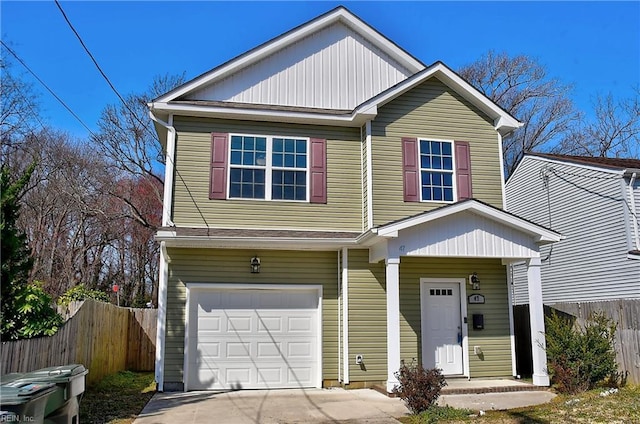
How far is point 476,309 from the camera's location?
11078 mm

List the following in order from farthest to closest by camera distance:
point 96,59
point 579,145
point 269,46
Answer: point 579,145
point 269,46
point 96,59

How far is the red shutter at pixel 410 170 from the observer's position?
11094mm

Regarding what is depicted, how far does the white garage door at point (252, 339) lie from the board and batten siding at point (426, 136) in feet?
8.69

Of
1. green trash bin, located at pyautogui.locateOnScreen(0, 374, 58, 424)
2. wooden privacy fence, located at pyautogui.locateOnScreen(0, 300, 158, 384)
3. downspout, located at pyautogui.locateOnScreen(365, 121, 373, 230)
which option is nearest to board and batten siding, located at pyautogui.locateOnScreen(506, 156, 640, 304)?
downspout, located at pyautogui.locateOnScreen(365, 121, 373, 230)

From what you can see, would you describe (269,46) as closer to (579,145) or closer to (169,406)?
(169,406)

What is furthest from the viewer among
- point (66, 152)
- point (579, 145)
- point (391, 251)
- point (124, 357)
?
point (579, 145)

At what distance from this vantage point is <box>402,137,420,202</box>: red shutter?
36.4 ft

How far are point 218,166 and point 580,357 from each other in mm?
7670

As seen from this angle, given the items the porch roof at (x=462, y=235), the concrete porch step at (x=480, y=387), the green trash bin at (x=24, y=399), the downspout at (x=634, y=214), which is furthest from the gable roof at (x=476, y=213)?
the green trash bin at (x=24, y=399)

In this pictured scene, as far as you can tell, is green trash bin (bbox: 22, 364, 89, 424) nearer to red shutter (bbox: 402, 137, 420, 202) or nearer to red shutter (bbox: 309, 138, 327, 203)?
red shutter (bbox: 309, 138, 327, 203)

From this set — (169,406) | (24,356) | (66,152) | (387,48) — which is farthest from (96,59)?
(66,152)

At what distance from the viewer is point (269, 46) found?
11609 mm

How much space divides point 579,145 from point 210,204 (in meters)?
22.0

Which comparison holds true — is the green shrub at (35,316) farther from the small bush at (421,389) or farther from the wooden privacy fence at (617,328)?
the wooden privacy fence at (617,328)
